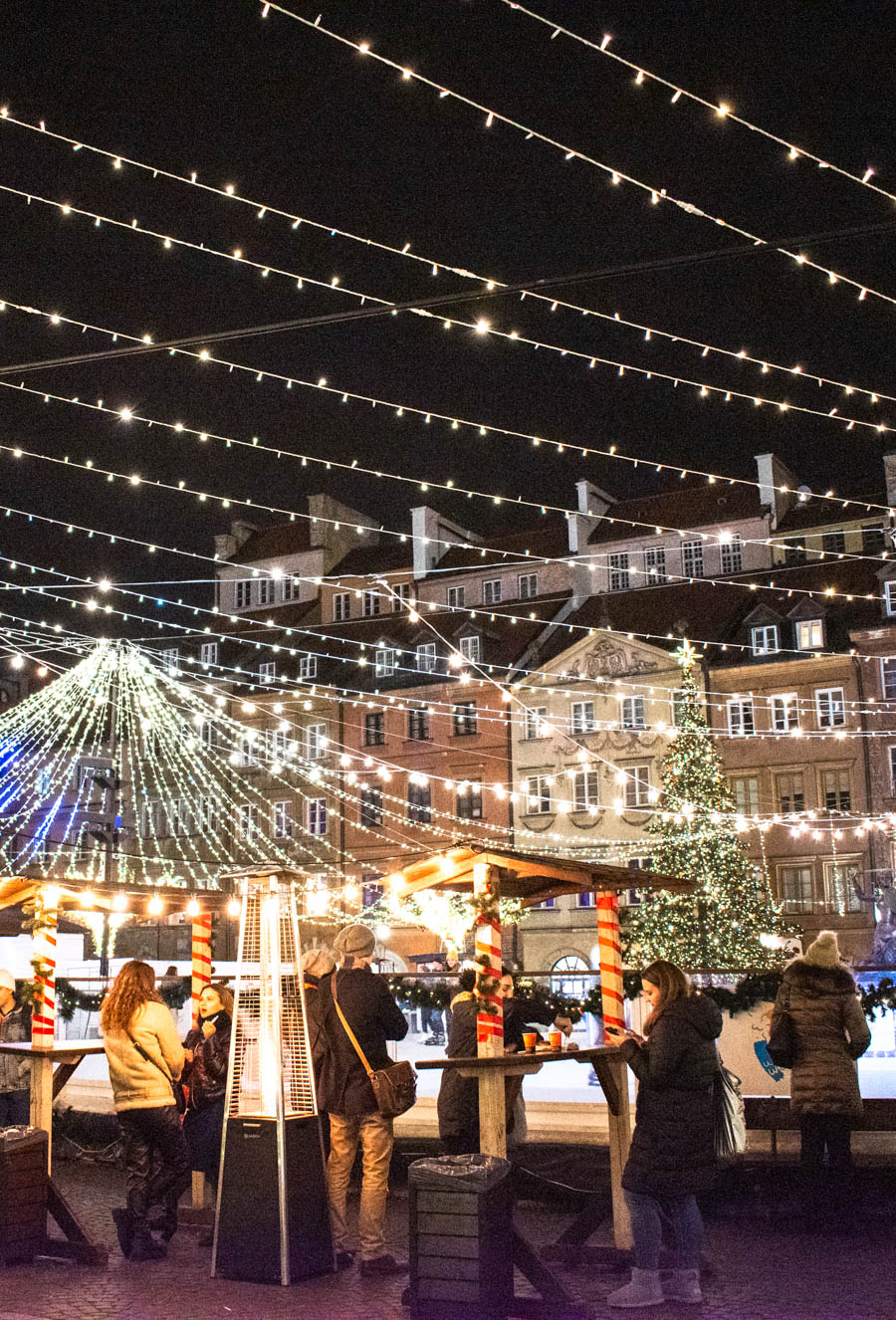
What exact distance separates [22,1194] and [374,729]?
1420 inches

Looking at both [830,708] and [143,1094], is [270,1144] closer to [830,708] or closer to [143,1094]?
[143,1094]

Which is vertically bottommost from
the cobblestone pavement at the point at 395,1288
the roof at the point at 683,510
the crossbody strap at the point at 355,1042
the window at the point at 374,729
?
the cobblestone pavement at the point at 395,1288

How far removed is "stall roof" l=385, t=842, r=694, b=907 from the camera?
28.7ft

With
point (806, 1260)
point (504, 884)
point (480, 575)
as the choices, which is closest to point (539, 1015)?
point (504, 884)

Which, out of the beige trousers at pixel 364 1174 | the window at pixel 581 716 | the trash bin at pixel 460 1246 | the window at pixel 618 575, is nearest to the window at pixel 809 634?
the window at pixel 581 716

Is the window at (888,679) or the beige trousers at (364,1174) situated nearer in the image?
the beige trousers at (364,1174)

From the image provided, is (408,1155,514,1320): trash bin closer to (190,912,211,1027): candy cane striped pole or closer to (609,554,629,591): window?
(190,912,211,1027): candy cane striped pole

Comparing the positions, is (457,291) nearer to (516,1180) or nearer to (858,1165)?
(516,1180)

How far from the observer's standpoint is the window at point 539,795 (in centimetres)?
4119

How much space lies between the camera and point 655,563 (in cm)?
4406

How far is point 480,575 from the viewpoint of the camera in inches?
1854

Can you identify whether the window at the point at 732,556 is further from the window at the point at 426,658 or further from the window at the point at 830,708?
the window at the point at 426,658

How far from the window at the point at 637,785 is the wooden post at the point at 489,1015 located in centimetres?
3119

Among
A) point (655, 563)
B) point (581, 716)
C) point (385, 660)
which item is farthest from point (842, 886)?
point (385, 660)
